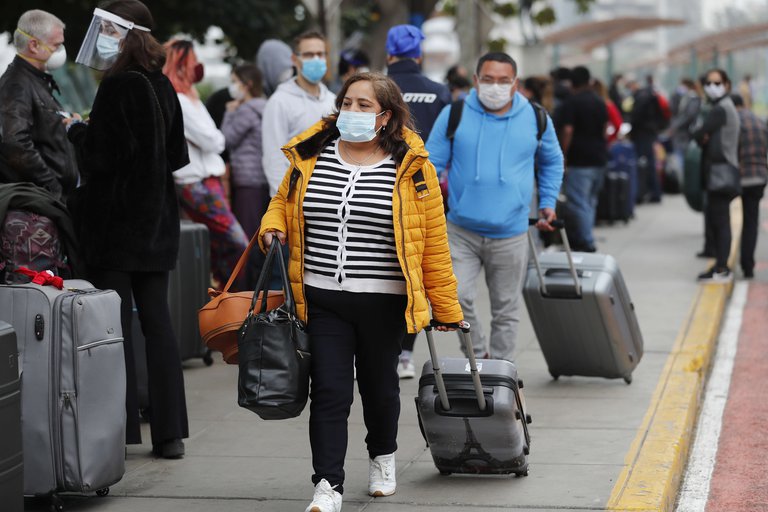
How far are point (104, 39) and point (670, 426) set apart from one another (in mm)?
3198

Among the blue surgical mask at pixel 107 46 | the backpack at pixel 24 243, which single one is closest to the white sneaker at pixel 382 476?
the backpack at pixel 24 243

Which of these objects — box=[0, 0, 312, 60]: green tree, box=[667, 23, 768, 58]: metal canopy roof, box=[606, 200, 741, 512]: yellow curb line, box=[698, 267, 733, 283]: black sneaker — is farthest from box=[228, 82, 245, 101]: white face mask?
box=[667, 23, 768, 58]: metal canopy roof

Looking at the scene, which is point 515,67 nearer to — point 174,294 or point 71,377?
point 174,294

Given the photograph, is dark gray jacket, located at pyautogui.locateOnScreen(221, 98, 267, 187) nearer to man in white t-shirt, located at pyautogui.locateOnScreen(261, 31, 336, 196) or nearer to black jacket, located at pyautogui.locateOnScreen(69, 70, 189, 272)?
man in white t-shirt, located at pyautogui.locateOnScreen(261, 31, 336, 196)

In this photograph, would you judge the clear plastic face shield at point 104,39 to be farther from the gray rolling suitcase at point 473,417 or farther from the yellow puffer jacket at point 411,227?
the gray rolling suitcase at point 473,417

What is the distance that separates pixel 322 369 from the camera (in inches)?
203

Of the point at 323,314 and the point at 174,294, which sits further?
the point at 174,294

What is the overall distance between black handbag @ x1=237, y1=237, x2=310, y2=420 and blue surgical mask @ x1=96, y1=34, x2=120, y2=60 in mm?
1563

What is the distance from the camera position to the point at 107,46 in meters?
6.13

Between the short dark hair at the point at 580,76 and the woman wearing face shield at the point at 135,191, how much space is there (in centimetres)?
826

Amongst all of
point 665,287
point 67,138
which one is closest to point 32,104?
point 67,138

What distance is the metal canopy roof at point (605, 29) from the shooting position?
90.2 feet

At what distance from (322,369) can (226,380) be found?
10.3ft

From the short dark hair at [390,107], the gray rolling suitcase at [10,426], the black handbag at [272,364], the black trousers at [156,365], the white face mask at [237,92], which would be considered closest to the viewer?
the gray rolling suitcase at [10,426]
